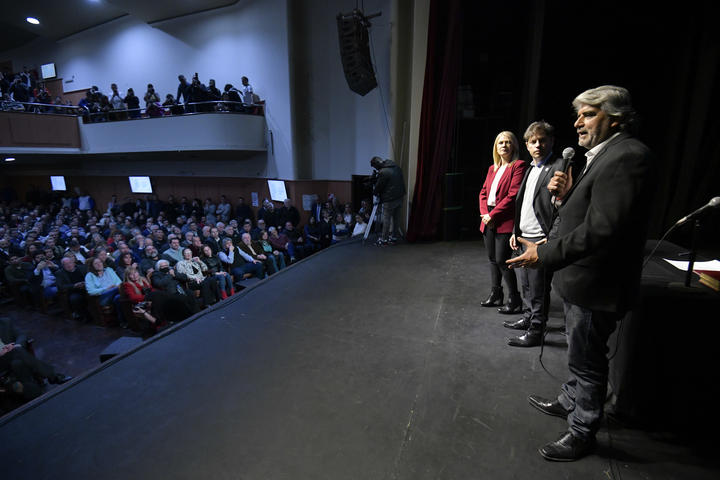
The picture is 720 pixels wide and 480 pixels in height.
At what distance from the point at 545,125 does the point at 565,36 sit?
10.1 feet

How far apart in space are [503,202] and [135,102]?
33.3ft

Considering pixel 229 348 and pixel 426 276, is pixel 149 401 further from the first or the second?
pixel 426 276

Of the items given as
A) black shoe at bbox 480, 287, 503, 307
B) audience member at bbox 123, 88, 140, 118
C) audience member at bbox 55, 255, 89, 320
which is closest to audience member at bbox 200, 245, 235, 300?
audience member at bbox 55, 255, 89, 320

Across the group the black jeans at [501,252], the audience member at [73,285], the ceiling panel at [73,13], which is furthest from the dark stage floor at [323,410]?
the ceiling panel at [73,13]

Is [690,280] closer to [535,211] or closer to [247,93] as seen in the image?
[535,211]

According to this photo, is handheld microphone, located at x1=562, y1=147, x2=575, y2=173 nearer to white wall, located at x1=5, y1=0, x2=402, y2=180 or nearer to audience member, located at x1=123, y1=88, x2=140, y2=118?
white wall, located at x1=5, y1=0, x2=402, y2=180

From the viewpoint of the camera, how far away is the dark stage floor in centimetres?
133

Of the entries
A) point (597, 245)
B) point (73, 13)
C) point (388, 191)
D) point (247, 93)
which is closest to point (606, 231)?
point (597, 245)

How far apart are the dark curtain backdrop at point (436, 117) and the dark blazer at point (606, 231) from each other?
3.60 metres

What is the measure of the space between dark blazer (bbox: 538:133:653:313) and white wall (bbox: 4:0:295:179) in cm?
784

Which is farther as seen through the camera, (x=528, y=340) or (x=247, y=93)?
(x=247, y=93)

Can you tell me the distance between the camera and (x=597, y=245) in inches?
41.9

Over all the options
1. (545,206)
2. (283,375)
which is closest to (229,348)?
(283,375)

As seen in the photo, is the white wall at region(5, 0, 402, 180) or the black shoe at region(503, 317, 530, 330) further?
the white wall at region(5, 0, 402, 180)
